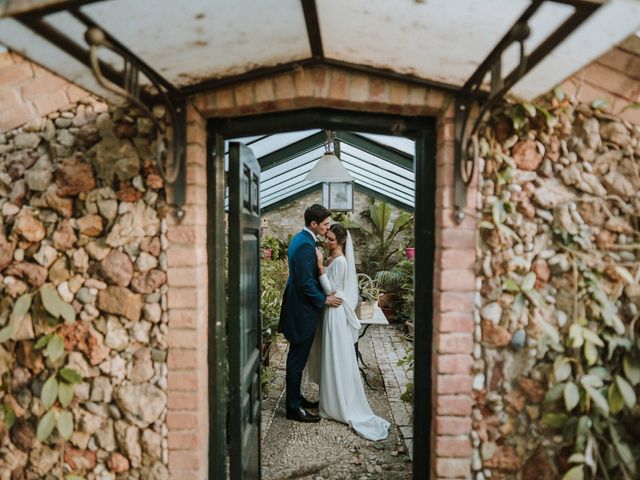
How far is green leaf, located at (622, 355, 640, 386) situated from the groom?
2.83 metres

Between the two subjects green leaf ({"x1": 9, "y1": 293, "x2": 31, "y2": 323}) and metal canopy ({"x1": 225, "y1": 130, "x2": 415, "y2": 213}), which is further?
metal canopy ({"x1": 225, "y1": 130, "x2": 415, "y2": 213})

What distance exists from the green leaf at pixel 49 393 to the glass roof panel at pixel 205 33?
145cm

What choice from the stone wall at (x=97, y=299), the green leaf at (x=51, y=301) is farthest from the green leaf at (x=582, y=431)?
the green leaf at (x=51, y=301)

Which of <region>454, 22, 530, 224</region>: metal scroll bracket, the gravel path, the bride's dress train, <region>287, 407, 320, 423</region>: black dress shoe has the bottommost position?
the gravel path

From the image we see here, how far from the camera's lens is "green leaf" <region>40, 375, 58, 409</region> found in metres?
2.02

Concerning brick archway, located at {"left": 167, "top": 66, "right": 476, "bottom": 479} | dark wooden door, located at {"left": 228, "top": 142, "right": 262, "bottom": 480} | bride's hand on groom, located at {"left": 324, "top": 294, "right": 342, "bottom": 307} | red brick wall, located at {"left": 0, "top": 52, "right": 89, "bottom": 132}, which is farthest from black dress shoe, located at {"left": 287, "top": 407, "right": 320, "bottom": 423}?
red brick wall, located at {"left": 0, "top": 52, "right": 89, "bottom": 132}

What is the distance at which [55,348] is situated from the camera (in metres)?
2.03

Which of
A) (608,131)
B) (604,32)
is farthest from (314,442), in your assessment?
(604,32)

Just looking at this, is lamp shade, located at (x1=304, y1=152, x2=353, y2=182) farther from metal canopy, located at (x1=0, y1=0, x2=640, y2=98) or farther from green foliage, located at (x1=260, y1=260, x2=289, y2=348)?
metal canopy, located at (x1=0, y1=0, x2=640, y2=98)

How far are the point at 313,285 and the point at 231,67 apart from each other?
9.15ft

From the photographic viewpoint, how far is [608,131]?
205 centimetres

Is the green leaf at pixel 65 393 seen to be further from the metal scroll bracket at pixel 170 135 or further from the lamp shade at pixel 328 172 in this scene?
the lamp shade at pixel 328 172

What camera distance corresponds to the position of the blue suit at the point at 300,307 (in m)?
4.42

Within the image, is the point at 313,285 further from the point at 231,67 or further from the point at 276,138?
the point at 231,67
